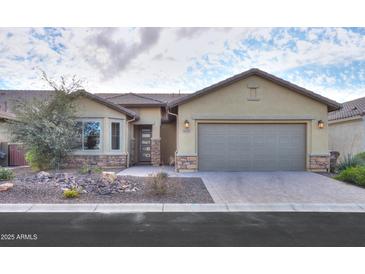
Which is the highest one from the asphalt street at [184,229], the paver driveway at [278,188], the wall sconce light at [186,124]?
the wall sconce light at [186,124]

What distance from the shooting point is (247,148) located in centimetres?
1122

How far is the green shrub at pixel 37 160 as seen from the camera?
421 inches

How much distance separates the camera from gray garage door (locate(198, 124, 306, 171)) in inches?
441

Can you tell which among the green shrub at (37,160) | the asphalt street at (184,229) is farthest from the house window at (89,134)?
the asphalt street at (184,229)

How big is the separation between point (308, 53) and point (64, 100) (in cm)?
1229

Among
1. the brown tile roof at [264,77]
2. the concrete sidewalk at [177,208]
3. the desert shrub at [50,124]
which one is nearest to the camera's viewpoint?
the concrete sidewalk at [177,208]

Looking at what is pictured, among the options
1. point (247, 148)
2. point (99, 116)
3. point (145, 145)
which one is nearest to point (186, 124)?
Answer: point (247, 148)

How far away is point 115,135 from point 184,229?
30.1 ft

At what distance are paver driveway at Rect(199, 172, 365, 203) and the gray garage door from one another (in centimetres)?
63

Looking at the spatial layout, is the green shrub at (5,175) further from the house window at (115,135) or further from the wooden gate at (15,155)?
the wooden gate at (15,155)

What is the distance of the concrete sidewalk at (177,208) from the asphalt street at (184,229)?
0.86ft

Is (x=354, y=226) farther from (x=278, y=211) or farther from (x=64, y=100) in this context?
(x=64, y=100)

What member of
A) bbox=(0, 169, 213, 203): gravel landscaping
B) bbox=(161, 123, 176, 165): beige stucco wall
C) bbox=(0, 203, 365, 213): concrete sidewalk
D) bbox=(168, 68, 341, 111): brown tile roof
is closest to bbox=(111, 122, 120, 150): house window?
bbox=(161, 123, 176, 165): beige stucco wall

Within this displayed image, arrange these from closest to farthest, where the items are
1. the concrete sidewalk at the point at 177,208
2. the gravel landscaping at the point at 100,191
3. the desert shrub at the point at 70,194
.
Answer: the concrete sidewalk at the point at 177,208 < the gravel landscaping at the point at 100,191 < the desert shrub at the point at 70,194
